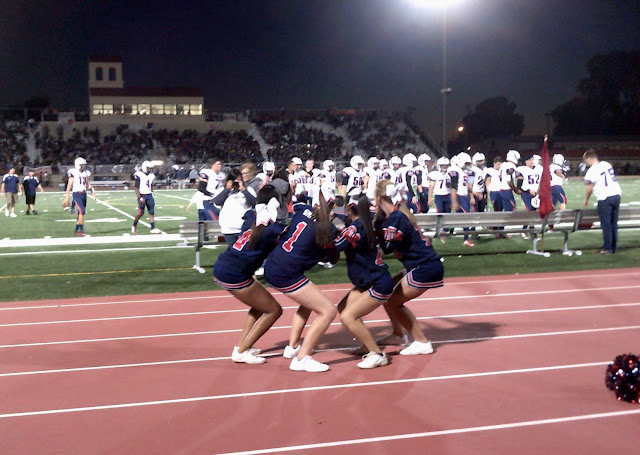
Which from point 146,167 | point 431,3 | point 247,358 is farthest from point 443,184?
point 431,3

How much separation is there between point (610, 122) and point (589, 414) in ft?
313

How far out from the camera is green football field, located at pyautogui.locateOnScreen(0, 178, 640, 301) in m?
11.0

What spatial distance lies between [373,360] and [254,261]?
1425 millimetres

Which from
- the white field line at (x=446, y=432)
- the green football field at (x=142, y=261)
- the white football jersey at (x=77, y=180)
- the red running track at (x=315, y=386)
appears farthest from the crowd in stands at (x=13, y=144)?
the white field line at (x=446, y=432)

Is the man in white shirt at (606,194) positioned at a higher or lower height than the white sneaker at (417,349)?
higher

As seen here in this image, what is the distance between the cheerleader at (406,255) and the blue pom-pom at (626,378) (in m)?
1.77

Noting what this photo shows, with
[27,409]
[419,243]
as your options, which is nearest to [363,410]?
[419,243]

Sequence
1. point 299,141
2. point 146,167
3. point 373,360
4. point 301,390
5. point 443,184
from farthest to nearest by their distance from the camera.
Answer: point 299,141
point 146,167
point 443,184
point 373,360
point 301,390

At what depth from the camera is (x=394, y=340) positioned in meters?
7.14

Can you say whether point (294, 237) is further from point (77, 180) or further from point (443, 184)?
point (77, 180)

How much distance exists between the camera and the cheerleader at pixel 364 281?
6121mm

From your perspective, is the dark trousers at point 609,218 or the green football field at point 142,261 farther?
the dark trousers at point 609,218

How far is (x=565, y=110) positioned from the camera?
9419 centimetres

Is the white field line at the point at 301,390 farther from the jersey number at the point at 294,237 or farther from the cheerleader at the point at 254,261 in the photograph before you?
the jersey number at the point at 294,237
